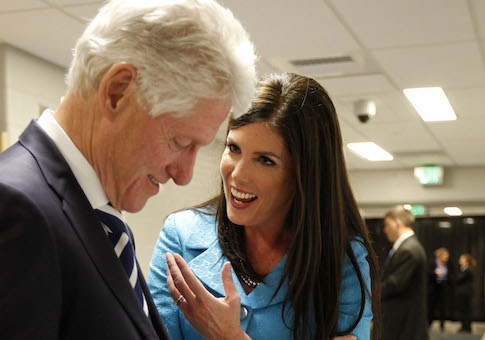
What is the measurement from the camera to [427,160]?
34.1 ft

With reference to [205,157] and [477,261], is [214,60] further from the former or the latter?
[477,261]

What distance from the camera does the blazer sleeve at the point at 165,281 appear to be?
1.60 m

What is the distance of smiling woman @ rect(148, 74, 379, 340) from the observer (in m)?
1.66

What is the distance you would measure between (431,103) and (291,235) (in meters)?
4.99

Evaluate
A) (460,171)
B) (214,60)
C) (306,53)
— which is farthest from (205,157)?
(214,60)

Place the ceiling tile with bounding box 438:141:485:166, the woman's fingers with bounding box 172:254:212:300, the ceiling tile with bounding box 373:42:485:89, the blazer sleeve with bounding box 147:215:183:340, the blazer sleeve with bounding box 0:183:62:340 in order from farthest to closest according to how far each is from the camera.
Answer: the ceiling tile with bounding box 438:141:485:166 → the ceiling tile with bounding box 373:42:485:89 → the blazer sleeve with bounding box 147:215:183:340 → the woman's fingers with bounding box 172:254:212:300 → the blazer sleeve with bounding box 0:183:62:340

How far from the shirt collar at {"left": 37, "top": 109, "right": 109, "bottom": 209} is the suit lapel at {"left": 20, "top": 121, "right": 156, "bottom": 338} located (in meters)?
0.02

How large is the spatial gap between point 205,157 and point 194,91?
22.4 feet

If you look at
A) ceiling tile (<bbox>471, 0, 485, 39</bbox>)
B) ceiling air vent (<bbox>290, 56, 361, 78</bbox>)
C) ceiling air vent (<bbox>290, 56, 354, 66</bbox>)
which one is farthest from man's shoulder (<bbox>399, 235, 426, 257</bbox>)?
ceiling tile (<bbox>471, 0, 485, 39</bbox>)

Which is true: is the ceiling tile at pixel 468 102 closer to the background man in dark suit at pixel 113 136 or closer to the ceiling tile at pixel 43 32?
the ceiling tile at pixel 43 32

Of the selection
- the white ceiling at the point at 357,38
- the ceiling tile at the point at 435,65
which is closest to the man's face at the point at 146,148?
the white ceiling at the point at 357,38

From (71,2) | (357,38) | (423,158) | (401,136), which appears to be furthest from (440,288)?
(71,2)

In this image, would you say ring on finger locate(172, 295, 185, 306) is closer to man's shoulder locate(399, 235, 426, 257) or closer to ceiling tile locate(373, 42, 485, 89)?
ceiling tile locate(373, 42, 485, 89)

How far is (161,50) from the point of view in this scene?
36.7 inches
